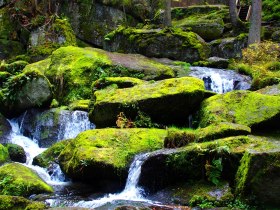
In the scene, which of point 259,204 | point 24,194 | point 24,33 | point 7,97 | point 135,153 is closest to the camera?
point 259,204

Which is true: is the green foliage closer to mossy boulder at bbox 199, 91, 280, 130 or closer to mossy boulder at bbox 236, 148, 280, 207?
mossy boulder at bbox 236, 148, 280, 207

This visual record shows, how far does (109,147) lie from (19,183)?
2.25 meters

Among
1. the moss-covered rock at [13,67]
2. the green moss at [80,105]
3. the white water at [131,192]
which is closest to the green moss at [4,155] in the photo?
the green moss at [80,105]

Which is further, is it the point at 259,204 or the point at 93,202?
the point at 93,202

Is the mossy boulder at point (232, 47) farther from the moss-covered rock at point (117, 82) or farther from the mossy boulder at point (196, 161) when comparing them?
the mossy boulder at point (196, 161)

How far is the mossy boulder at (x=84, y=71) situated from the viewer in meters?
15.5

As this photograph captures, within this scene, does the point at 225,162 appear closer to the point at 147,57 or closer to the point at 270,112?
the point at 270,112

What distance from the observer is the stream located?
8.17m

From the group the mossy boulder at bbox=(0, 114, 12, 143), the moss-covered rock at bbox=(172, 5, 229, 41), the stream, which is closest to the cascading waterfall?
the stream

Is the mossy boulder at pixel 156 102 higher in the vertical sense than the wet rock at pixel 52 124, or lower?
higher

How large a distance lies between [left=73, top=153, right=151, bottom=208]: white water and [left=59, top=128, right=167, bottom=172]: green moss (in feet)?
0.89

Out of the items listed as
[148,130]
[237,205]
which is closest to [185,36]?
[148,130]

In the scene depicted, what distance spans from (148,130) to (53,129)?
180 inches

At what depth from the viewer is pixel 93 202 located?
8.05 meters
